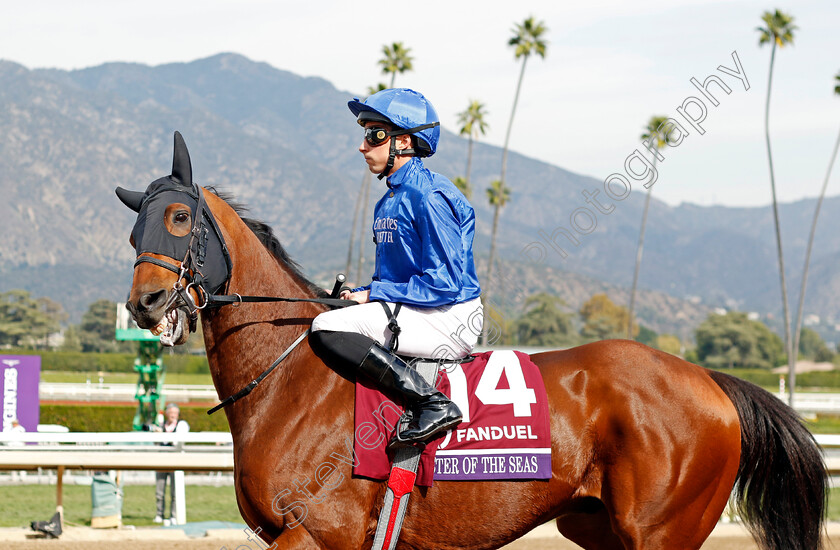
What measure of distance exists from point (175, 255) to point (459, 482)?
4.74 feet

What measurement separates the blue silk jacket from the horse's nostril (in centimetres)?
82

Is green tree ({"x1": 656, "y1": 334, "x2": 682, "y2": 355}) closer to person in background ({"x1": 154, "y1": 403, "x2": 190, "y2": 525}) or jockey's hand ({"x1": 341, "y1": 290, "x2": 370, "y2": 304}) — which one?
person in background ({"x1": 154, "y1": 403, "x2": 190, "y2": 525})

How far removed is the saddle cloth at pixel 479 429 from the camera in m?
3.19

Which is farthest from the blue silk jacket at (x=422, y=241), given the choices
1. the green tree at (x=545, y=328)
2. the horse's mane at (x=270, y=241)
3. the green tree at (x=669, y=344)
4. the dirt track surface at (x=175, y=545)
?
the green tree at (x=669, y=344)

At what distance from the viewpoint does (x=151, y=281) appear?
304cm

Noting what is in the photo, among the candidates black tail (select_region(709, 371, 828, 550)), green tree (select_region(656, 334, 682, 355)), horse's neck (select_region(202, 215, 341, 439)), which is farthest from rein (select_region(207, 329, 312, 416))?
green tree (select_region(656, 334, 682, 355))

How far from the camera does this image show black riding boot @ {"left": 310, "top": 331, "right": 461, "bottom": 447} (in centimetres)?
313

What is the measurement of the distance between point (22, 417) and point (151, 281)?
34.0ft

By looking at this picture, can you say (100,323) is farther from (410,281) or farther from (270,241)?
(410,281)

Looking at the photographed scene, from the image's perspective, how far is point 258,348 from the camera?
3.35 meters

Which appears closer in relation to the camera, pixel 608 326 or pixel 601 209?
pixel 601 209

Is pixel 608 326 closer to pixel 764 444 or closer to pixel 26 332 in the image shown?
pixel 26 332

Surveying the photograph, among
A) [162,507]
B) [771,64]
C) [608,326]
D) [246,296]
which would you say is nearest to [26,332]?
[608,326]

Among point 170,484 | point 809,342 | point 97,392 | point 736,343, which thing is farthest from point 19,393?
point 809,342
